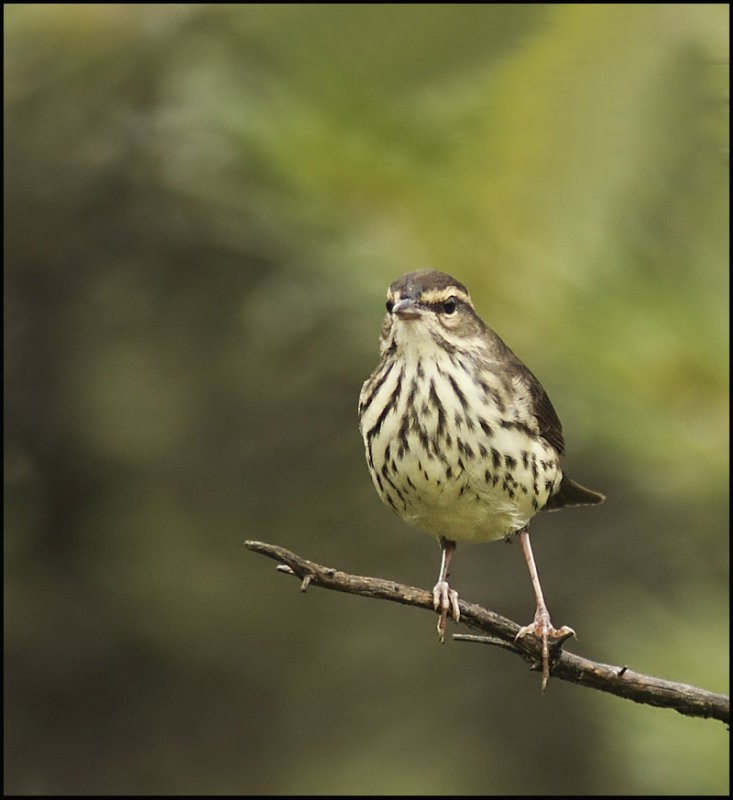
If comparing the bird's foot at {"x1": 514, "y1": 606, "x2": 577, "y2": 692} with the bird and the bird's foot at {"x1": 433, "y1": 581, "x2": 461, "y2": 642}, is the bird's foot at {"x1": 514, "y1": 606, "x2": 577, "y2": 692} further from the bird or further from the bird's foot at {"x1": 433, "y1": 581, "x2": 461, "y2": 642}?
the bird

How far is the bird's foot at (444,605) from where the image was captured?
3.28m

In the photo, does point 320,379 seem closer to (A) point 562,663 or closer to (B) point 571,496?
(B) point 571,496

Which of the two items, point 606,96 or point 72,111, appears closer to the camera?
point 606,96

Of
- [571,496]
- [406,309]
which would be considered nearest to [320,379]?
[571,496]

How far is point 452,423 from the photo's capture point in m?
3.83

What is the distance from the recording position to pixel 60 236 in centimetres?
653

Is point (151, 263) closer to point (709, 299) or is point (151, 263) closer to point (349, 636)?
point (349, 636)

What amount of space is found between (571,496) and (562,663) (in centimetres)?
119

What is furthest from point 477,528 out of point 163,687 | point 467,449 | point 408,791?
point 163,687

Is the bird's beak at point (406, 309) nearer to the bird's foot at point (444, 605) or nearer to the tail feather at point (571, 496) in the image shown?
the bird's foot at point (444, 605)

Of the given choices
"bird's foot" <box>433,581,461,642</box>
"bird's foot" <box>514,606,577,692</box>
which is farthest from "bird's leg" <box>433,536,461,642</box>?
"bird's foot" <box>514,606,577,692</box>

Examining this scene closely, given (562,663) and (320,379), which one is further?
(320,379)

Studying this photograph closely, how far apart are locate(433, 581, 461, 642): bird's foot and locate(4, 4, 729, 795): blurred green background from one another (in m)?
1.04

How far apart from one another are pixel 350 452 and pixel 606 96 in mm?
1982
